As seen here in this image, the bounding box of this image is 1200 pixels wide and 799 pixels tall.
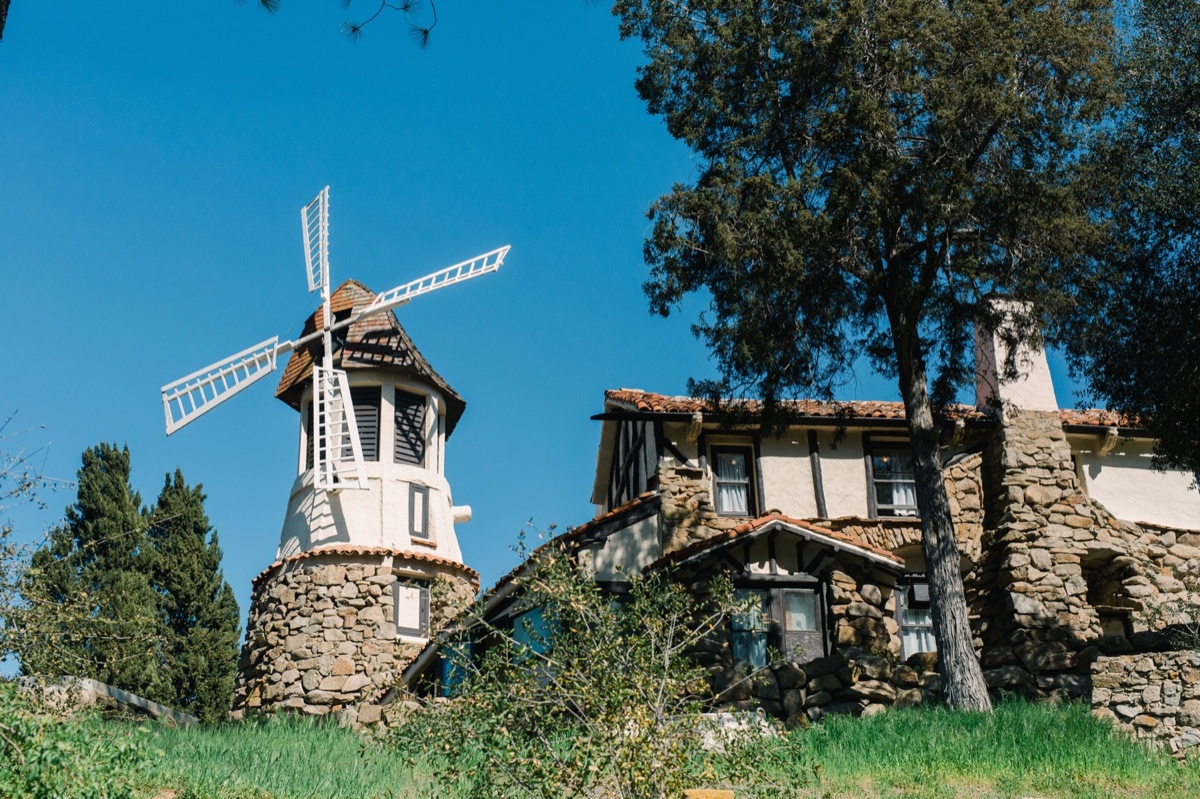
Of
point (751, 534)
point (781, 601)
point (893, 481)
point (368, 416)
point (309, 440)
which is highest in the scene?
point (368, 416)

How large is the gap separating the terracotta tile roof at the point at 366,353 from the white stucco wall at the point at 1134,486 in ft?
45.0

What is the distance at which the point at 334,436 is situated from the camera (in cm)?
2497

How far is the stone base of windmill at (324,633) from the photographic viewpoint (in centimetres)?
2241

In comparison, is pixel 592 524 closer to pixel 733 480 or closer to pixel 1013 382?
pixel 733 480

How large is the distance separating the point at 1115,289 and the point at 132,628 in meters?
14.9

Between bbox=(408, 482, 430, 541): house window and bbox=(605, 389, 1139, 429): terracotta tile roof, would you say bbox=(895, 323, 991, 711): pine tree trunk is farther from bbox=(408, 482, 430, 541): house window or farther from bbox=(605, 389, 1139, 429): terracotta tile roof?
bbox=(408, 482, 430, 541): house window

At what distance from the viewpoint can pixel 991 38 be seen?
16.6 metres

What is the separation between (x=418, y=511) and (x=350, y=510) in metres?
1.54

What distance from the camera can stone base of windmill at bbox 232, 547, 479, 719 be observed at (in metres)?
22.4

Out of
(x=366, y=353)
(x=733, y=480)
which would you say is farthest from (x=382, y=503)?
(x=733, y=480)

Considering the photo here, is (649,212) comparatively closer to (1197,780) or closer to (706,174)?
(706,174)

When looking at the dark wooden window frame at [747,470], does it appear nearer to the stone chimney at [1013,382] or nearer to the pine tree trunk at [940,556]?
the stone chimney at [1013,382]

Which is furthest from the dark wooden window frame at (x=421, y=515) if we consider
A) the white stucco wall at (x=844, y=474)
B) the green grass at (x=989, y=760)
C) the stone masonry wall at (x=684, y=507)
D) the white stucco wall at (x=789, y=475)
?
the green grass at (x=989, y=760)

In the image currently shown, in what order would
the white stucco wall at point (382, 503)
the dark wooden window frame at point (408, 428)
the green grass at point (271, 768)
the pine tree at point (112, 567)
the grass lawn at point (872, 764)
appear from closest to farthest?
the green grass at point (271, 768), the grass lawn at point (872, 764), the pine tree at point (112, 567), the white stucco wall at point (382, 503), the dark wooden window frame at point (408, 428)
